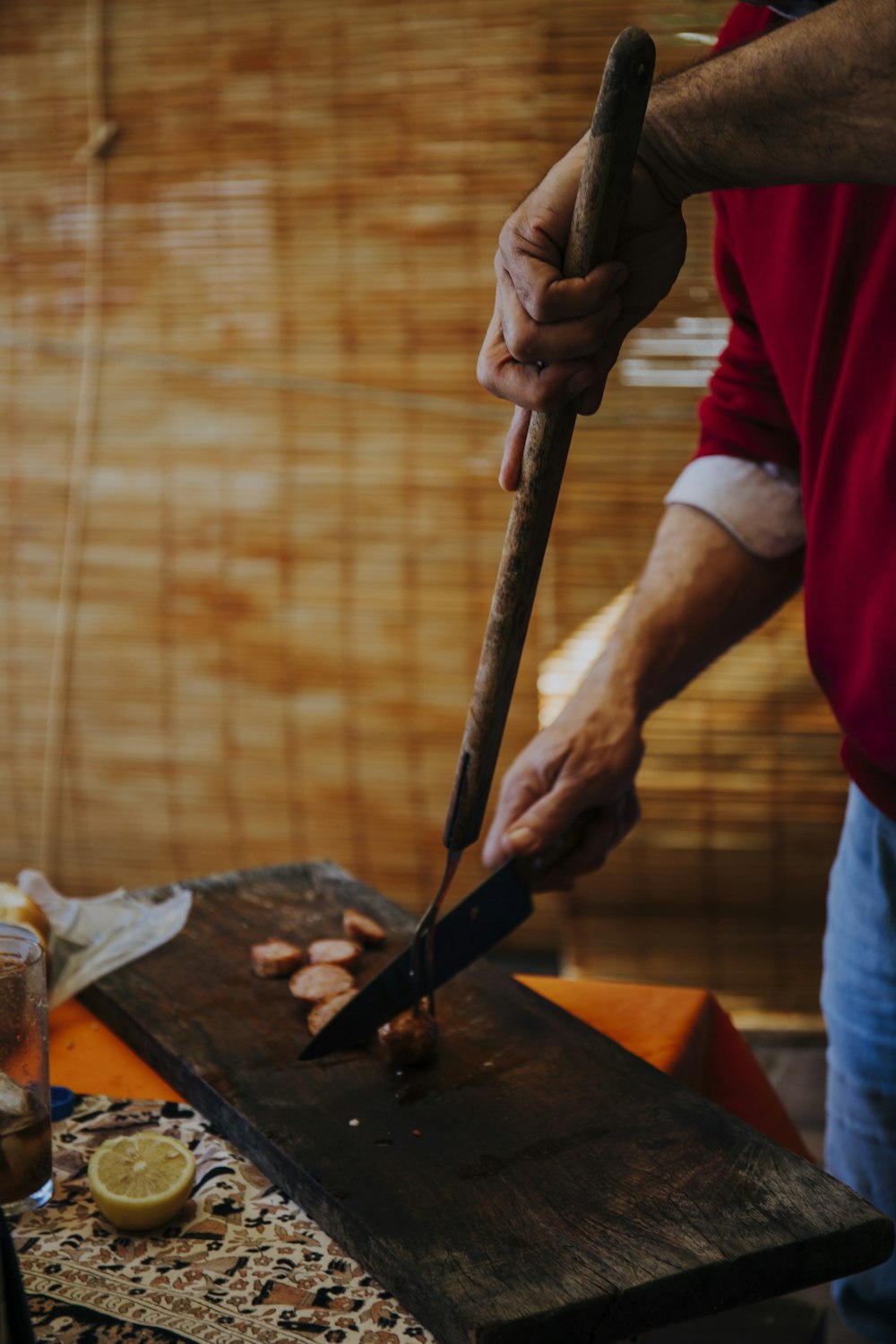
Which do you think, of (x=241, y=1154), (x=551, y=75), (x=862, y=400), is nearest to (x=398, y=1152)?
(x=241, y=1154)

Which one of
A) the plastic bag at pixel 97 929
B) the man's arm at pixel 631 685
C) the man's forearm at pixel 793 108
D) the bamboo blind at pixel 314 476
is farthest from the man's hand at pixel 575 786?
the bamboo blind at pixel 314 476

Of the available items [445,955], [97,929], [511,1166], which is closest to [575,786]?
[445,955]

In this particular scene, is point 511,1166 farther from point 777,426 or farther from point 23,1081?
point 777,426

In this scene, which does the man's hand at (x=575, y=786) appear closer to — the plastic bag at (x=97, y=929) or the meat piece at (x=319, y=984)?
the meat piece at (x=319, y=984)

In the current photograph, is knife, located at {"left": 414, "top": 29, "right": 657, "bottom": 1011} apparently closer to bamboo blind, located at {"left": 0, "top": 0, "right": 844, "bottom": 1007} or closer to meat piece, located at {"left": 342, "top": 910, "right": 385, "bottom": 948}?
meat piece, located at {"left": 342, "top": 910, "right": 385, "bottom": 948}

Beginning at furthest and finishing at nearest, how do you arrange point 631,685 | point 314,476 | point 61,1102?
1. point 314,476
2. point 631,685
3. point 61,1102

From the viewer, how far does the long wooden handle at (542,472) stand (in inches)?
36.0

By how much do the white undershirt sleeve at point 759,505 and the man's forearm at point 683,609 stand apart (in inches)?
0.7

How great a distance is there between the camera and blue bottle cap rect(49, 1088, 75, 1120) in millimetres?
1221

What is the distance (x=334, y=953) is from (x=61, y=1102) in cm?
36

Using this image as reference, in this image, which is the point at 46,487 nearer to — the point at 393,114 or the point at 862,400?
the point at 393,114

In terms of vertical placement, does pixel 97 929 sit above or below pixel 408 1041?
below

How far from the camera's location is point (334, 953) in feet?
4.92

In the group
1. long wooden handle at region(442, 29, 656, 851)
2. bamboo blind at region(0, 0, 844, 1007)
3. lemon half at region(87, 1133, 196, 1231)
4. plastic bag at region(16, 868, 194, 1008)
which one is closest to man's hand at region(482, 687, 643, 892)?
long wooden handle at region(442, 29, 656, 851)
